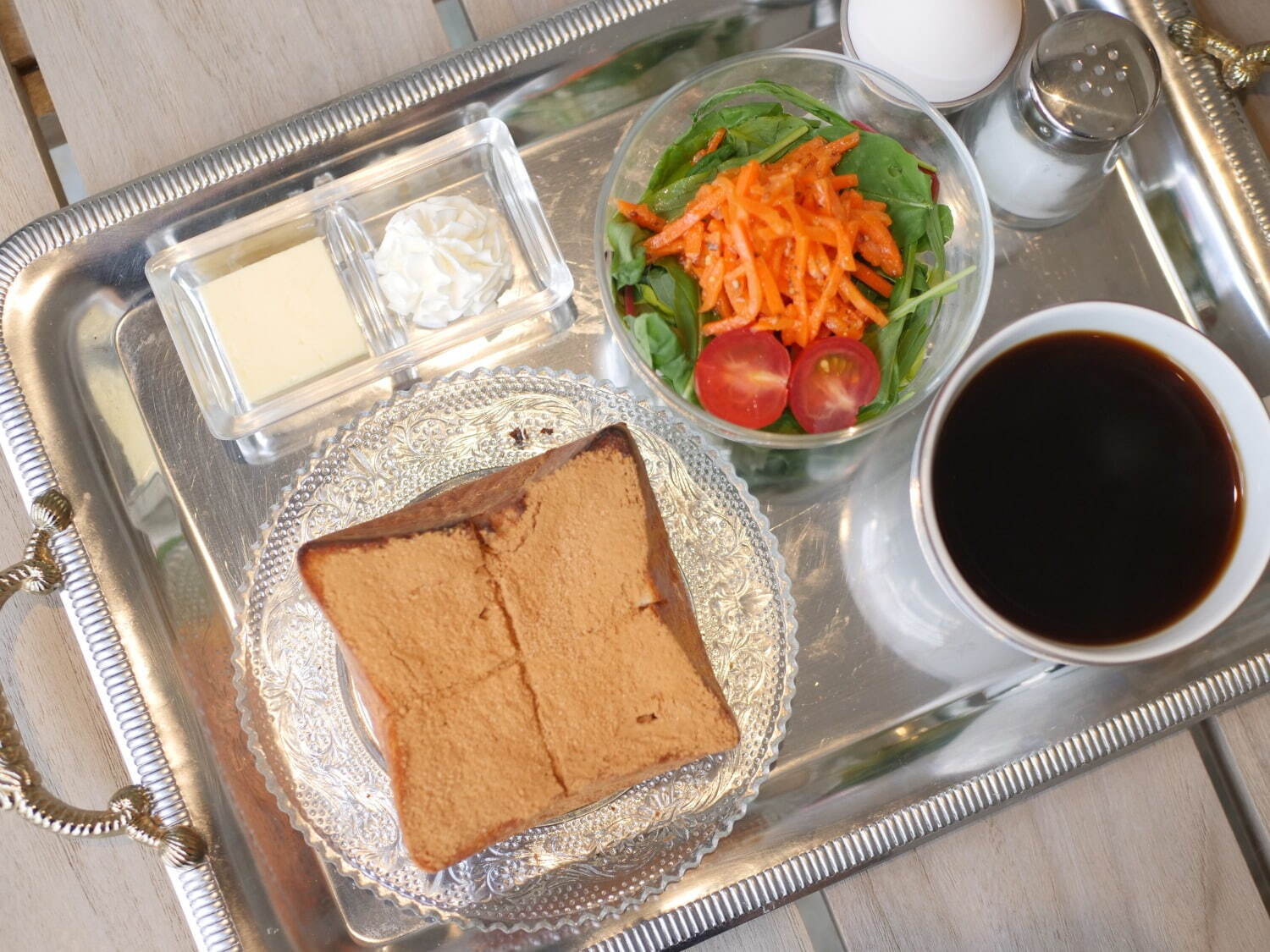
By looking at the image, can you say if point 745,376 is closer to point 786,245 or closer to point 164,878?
point 786,245

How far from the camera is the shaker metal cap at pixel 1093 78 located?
1.17m

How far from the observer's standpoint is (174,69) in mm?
1358

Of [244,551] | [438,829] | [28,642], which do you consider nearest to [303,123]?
[244,551]

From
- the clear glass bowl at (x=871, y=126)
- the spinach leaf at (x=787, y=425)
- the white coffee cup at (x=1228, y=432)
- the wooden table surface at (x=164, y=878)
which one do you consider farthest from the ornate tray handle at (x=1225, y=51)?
the spinach leaf at (x=787, y=425)

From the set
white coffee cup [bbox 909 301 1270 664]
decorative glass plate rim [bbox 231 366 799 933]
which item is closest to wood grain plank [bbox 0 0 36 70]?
decorative glass plate rim [bbox 231 366 799 933]

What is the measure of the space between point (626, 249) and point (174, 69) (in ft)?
2.35

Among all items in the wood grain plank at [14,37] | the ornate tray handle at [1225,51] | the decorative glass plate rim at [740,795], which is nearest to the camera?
the decorative glass plate rim at [740,795]

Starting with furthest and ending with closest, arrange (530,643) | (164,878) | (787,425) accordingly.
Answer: (164,878) → (787,425) → (530,643)

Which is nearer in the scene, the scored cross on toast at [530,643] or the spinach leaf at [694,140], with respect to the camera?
the scored cross on toast at [530,643]

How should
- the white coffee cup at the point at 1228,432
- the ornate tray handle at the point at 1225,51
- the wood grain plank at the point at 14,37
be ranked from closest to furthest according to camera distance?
the white coffee cup at the point at 1228,432 → the ornate tray handle at the point at 1225,51 → the wood grain plank at the point at 14,37

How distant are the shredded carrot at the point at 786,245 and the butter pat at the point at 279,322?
0.41 m

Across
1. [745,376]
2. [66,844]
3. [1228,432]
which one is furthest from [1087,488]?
[66,844]

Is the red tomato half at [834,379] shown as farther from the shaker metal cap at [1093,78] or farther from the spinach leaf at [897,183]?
the shaker metal cap at [1093,78]

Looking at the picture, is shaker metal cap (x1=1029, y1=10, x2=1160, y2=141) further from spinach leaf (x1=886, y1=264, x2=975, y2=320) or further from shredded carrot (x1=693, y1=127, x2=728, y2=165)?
shredded carrot (x1=693, y1=127, x2=728, y2=165)
